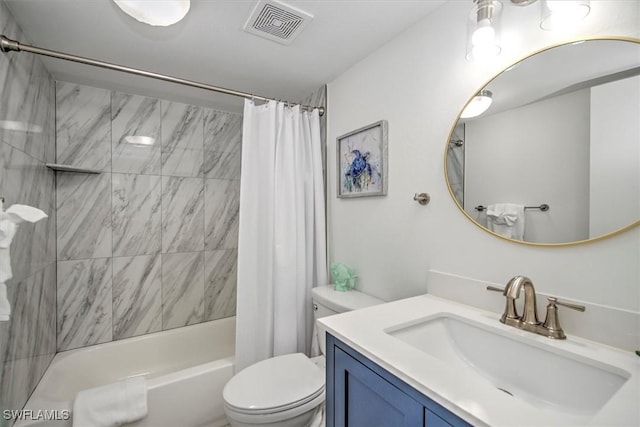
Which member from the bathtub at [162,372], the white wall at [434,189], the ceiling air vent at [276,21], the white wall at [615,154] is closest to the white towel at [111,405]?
the bathtub at [162,372]

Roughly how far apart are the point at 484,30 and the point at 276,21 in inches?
35.9

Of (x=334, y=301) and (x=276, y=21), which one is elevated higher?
(x=276, y=21)

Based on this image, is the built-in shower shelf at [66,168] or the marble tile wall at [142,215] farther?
the marble tile wall at [142,215]

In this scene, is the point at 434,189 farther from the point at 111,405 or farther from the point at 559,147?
the point at 111,405

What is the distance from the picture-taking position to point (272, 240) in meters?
1.79

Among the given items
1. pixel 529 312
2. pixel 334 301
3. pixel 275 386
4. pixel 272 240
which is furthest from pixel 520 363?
pixel 272 240

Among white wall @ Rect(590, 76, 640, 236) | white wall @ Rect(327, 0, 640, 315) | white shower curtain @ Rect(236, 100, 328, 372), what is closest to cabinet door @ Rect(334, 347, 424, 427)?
white wall @ Rect(327, 0, 640, 315)

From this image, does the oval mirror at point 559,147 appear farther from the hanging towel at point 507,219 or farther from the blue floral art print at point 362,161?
the blue floral art print at point 362,161

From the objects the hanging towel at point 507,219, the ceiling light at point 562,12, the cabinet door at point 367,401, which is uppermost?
the ceiling light at point 562,12

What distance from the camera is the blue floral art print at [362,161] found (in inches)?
62.3

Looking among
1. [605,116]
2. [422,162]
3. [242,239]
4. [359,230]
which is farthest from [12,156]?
[605,116]

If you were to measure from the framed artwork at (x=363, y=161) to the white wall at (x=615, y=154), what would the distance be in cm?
84

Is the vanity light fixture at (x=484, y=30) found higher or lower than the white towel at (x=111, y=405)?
higher

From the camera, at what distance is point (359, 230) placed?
1754 millimetres
